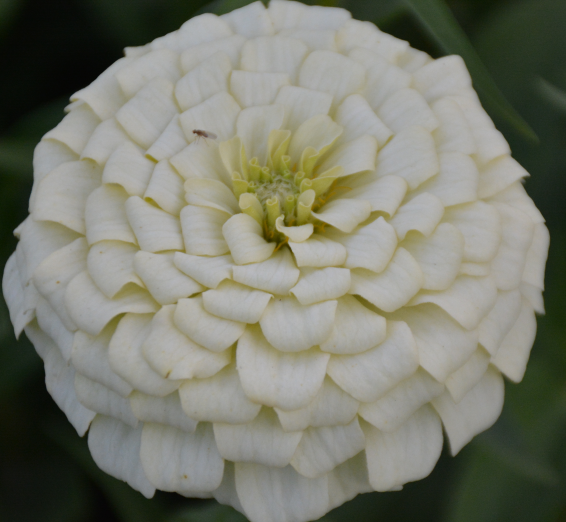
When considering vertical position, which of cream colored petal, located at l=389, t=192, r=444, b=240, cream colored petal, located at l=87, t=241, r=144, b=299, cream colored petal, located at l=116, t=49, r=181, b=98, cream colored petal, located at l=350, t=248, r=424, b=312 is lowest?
cream colored petal, located at l=350, t=248, r=424, b=312

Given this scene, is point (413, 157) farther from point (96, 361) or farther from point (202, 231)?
point (96, 361)

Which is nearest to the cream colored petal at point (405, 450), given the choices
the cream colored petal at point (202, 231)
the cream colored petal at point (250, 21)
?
the cream colored petal at point (202, 231)

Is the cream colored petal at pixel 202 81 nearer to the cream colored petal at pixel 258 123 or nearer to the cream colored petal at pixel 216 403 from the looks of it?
the cream colored petal at pixel 258 123

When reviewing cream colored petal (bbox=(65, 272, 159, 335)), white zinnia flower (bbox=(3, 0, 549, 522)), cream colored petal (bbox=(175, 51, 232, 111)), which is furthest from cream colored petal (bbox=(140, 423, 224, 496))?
cream colored petal (bbox=(175, 51, 232, 111))

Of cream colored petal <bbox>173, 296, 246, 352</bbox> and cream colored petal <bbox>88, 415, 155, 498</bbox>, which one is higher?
cream colored petal <bbox>173, 296, 246, 352</bbox>

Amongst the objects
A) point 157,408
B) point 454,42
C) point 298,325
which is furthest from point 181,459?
point 454,42

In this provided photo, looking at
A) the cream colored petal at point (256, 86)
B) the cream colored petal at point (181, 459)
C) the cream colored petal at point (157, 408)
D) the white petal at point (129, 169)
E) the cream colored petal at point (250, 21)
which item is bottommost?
the cream colored petal at point (181, 459)

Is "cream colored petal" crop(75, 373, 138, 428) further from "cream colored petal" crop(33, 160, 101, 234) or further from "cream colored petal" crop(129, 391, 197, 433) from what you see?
"cream colored petal" crop(33, 160, 101, 234)
